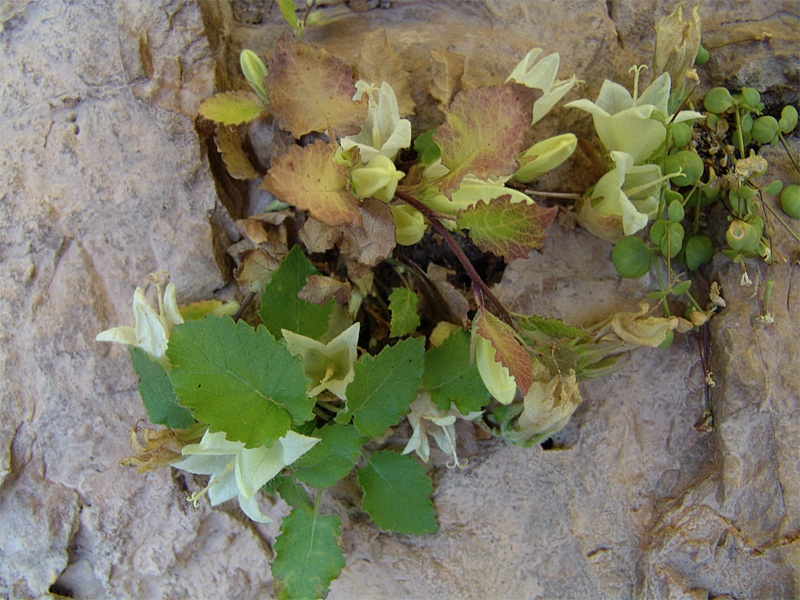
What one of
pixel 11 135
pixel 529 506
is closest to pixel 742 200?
pixel 529 506

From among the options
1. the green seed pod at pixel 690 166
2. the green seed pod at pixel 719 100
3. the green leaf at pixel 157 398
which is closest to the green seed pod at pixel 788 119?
the green seed pod at pixel 719 100

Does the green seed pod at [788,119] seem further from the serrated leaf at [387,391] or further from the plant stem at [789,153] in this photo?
the serrated leaf at [387,391]

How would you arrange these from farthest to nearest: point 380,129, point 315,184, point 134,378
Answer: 1. point 134,378
2. point 380,129
3. point 315,184

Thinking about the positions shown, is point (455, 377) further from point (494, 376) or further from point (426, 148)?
point (426, 148)

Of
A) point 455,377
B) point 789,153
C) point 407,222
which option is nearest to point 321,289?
point 407,222

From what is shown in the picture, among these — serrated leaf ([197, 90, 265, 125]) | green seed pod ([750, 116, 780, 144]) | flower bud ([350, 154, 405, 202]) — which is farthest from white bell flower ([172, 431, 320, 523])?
green seed pod ([750, 116, 780, 144])

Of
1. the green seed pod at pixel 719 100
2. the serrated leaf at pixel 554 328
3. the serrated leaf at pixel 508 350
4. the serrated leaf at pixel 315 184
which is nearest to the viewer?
the serrated leaf at pixel 315 184
